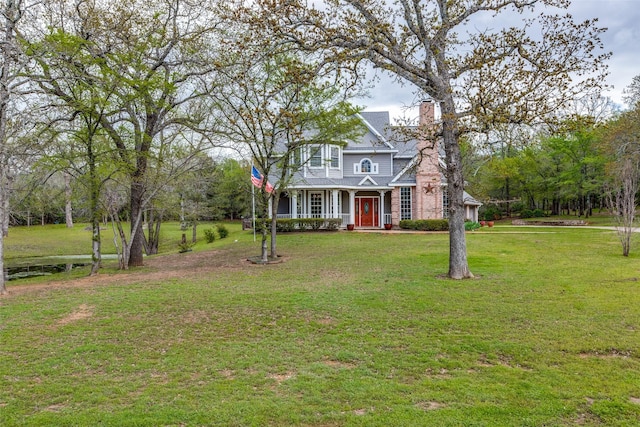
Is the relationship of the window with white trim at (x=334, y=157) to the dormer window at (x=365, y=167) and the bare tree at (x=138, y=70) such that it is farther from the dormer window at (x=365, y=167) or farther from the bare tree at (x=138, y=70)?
the bare tree at (x=138, y=70)

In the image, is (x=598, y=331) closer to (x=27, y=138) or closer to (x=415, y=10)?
(x=415, y=10)

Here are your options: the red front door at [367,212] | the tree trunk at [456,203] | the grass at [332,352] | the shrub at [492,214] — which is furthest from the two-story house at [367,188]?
the grass at [332,352]

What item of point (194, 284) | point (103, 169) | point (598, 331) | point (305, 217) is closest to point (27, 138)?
point (103, 169)

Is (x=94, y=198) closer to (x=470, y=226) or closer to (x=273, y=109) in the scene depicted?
(x=273, y=109)

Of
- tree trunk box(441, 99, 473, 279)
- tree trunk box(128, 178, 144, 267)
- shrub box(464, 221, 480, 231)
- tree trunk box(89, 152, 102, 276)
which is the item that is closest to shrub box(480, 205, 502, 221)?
shrub box(464, 221, 480, 231)

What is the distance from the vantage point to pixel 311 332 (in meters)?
6.60

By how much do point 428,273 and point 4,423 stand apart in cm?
964

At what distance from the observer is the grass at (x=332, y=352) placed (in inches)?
159

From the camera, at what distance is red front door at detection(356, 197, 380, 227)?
1097 inches

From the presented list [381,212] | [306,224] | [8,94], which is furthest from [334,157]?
[8,94]

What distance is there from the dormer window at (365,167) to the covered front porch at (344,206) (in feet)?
4.81

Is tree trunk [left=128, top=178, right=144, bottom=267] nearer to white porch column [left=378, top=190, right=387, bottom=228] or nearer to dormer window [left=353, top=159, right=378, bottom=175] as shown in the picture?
white porch column [left=378, top=190, right=387, bottom=228]

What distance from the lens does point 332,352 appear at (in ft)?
18.6

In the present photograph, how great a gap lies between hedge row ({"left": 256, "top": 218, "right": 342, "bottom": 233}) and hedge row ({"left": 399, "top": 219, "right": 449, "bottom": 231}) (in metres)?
4.30
